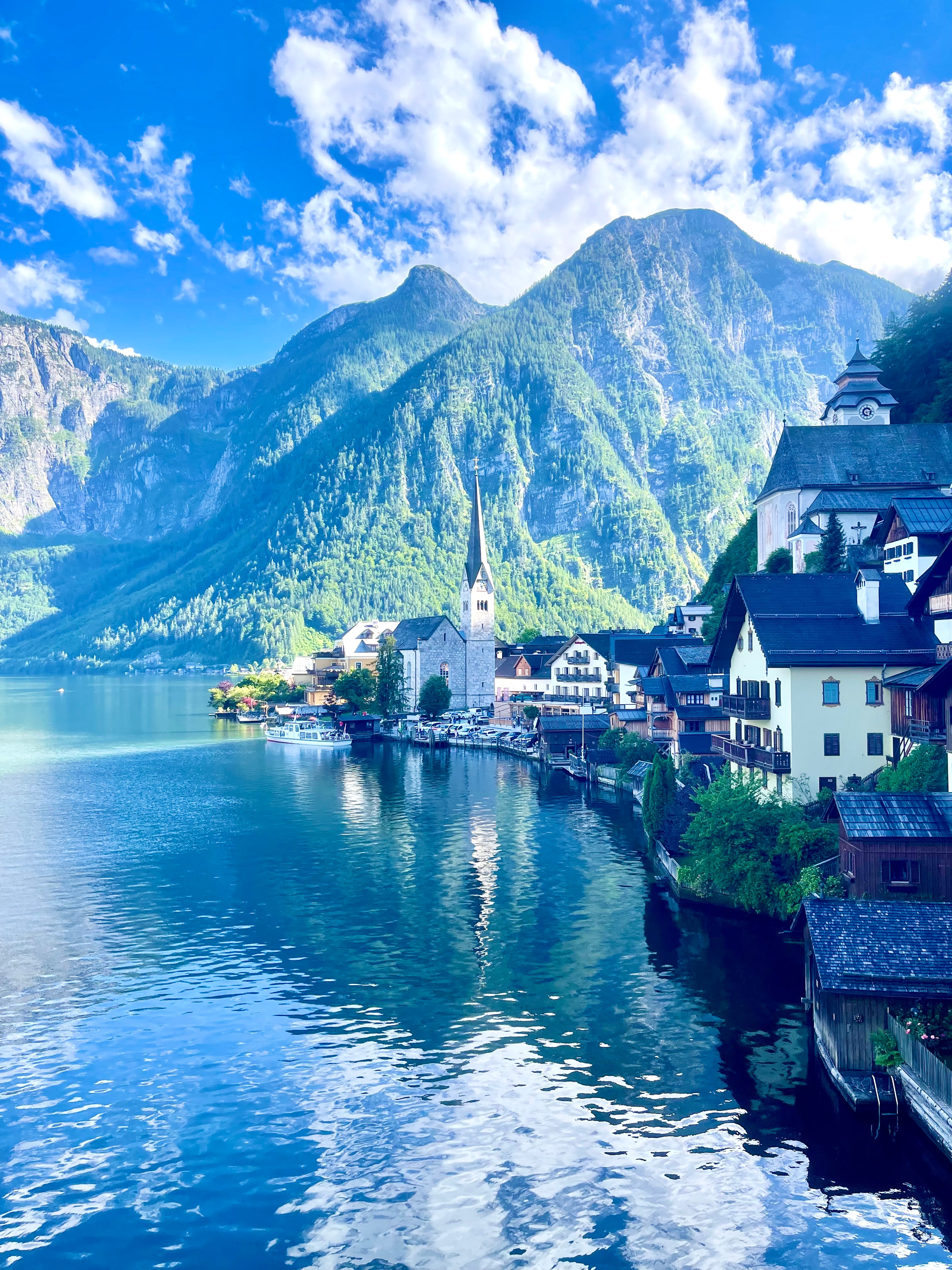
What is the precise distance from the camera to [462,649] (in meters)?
186

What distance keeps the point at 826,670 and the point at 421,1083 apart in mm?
30630

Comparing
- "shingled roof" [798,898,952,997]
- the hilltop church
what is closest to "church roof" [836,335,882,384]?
the hilltop church

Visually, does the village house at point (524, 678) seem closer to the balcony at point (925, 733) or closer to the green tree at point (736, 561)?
the green tree at point (736, 561)

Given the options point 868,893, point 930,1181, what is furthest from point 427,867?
point 930,1181

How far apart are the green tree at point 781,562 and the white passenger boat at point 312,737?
64895 mm

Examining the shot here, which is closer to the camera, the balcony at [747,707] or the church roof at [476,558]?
the balcony at [747,707]

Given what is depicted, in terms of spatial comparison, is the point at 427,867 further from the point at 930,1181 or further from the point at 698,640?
the point at 698,640

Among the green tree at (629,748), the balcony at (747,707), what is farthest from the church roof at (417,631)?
the balcony at (747,707)

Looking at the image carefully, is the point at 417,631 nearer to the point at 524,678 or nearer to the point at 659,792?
the point at 524,678

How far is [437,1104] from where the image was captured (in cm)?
3133

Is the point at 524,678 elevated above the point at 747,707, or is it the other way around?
the point at 524,678

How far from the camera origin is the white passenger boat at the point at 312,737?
14912 cm

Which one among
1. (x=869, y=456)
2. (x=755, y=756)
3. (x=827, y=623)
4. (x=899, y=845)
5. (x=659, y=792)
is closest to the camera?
(x=899, y=845)

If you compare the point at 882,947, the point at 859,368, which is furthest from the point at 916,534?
the point at 859,368
